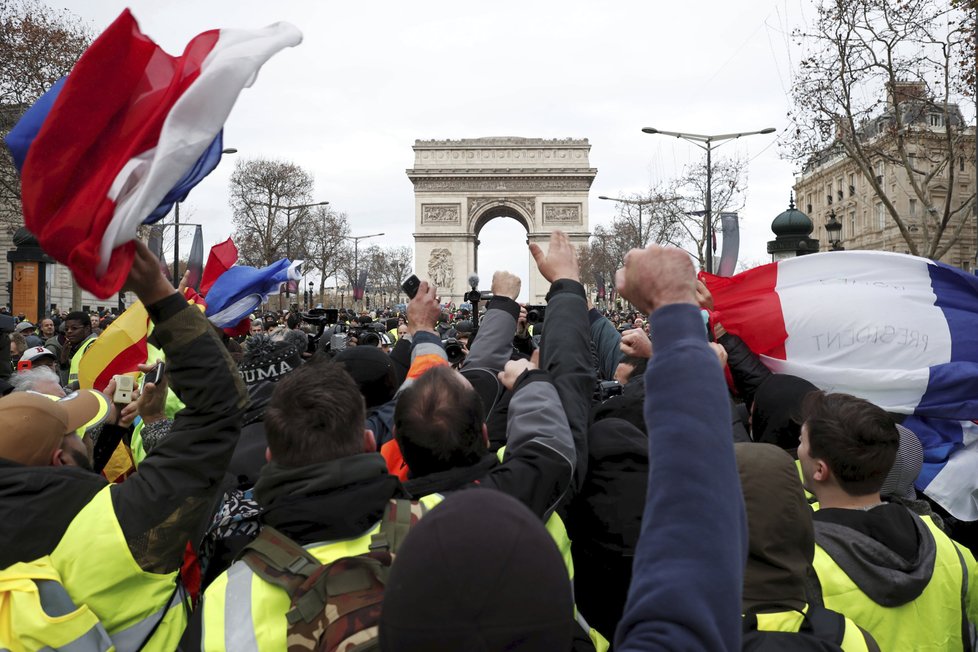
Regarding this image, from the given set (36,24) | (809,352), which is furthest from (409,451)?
(36,24)

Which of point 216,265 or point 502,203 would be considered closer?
point 216,265

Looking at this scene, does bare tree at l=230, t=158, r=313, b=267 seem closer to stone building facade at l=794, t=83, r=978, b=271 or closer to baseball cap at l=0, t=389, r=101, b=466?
stone building facade at l=794, t=83, r=978, b=271

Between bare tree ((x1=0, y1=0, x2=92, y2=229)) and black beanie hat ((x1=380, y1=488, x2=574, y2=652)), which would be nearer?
black beanie hat ((x1=380, y1=488, x2=574, y2=652))

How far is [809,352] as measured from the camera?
4.33 meters

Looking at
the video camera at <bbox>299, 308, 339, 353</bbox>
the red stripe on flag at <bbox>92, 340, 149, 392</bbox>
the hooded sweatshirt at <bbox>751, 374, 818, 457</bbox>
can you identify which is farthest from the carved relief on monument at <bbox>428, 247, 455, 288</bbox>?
the hooded sweatshirt at <bbox>751, 374, 818, 457</bbox>

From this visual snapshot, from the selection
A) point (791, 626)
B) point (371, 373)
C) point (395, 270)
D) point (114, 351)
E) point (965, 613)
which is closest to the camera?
point (791, 626)

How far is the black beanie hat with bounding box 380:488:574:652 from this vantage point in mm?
1039

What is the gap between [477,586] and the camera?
104 cm

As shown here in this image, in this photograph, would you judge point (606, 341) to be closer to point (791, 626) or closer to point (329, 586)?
point (791, 626)

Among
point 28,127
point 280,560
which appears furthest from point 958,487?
point 28,127

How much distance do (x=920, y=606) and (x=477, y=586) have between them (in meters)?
1.87

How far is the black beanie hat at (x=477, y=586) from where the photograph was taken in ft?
3.41

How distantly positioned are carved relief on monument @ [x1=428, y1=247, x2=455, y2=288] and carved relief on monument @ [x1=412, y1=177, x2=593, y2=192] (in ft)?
16.2

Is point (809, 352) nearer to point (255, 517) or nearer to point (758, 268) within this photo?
point (758, 268)
